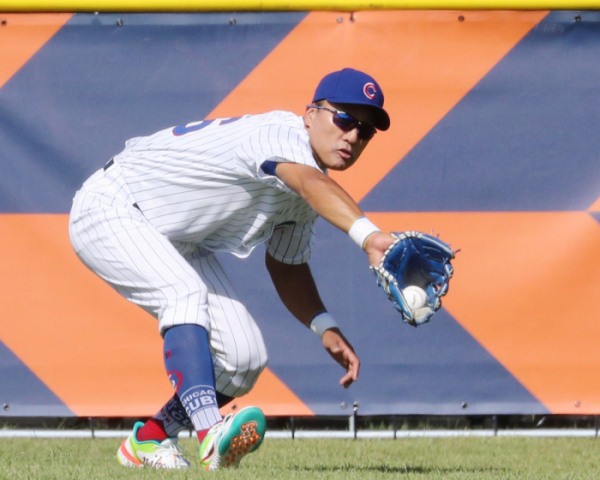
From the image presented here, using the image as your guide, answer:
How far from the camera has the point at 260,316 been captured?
4488 millimetres

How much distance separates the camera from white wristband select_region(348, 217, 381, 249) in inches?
102

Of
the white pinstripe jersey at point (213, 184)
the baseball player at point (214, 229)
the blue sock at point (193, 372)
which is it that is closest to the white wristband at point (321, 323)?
the baseball player at point (214, 229)

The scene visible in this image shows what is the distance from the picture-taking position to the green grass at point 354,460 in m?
3.00

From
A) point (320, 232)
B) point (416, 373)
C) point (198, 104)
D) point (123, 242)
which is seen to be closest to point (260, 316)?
point (320, 232)

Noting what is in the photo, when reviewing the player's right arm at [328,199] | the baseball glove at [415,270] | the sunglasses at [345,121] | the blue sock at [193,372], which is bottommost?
the blue sock at [193,372]

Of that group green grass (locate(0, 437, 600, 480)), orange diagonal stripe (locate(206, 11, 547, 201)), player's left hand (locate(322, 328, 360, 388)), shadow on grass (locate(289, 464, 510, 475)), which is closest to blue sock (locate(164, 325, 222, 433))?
green grass (locate(0, 437, 600, 480))

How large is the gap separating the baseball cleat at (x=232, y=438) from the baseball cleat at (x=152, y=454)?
0.52 metres

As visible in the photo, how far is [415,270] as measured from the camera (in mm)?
2645

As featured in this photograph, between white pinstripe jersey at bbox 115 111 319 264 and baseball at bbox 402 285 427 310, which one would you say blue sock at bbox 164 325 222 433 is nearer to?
white pinstripe jersey at bbox 115 111 319 264

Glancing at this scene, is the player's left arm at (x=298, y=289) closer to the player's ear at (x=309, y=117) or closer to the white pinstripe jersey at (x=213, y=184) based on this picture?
the white pinstripe jersey at (x=213, y=184)

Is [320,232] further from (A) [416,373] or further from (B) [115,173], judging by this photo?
(B) [115,173]

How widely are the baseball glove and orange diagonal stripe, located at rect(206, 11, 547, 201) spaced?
183 cm

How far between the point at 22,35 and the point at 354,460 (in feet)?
8.53

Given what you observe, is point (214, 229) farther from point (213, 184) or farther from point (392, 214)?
point (392, 214)
